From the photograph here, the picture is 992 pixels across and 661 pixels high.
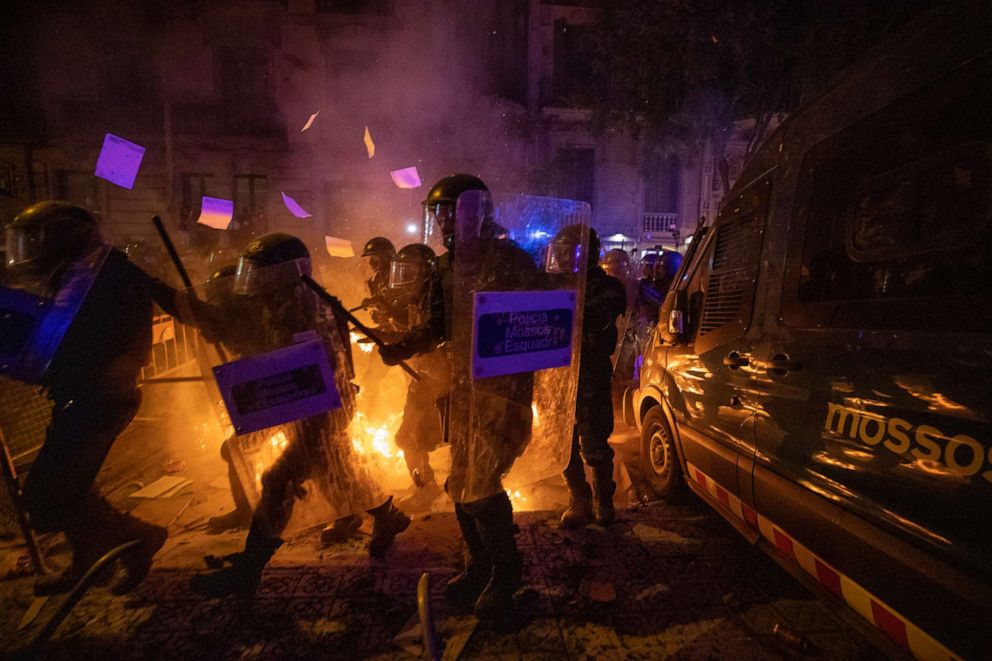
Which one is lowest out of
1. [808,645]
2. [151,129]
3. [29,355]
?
[808,645]

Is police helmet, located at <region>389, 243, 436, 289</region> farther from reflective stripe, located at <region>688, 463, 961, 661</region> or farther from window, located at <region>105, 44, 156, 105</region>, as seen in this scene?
window, located at <region>105, 44, 156, 105</region>

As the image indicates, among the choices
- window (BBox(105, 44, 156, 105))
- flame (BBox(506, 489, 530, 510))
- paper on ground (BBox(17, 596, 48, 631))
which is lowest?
paper on ground (BBox(17, 596, 48, 631))

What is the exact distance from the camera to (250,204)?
698 inches

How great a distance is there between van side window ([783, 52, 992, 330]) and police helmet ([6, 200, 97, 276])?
3.50m

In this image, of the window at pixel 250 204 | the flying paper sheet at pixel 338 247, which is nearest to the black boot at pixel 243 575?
the flying paper sheet at pixel 338 247

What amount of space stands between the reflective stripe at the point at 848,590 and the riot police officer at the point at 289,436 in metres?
1.97

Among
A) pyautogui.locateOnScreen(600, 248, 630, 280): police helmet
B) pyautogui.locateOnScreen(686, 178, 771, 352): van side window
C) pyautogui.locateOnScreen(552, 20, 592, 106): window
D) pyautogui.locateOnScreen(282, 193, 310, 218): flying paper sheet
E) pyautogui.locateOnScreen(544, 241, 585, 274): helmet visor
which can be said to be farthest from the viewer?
pyautogui.locateOnScreen(552, 20, 592, 106): window

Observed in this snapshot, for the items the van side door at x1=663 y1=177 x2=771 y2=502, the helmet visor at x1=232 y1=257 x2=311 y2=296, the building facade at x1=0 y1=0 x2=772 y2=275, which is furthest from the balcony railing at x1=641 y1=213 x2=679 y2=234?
the helmet visor at x1=232 y1=257 x2=311 y2=296

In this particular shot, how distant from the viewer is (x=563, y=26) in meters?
19.3

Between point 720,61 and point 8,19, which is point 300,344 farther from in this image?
point 8,19

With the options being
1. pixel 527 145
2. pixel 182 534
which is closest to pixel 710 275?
pixel 182 534

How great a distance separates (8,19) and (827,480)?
22.6 meters

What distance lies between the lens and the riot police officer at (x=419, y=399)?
3469 mm

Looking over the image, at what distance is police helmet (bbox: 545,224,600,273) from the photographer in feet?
7.08
